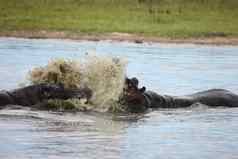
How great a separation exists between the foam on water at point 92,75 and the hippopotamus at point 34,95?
0.37 m

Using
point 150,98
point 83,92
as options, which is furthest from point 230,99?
point 83,92

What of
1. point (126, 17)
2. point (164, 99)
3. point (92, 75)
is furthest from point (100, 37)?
point (92, 75)

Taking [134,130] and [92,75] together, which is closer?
[134,130]

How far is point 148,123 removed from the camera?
1691 centimetres

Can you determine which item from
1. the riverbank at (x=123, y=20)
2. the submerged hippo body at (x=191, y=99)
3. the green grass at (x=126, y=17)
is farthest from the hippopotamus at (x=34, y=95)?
the green grass at (x=126, y=17)

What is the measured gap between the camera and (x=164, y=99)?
1923 cm

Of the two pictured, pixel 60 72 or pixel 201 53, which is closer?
pixel 60 72

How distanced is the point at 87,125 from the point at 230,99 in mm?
4467

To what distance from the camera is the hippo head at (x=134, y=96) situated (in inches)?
706

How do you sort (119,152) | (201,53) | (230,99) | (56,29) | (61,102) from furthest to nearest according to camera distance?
(56,29), (201,53), (230,99), (61,102), (119,152)

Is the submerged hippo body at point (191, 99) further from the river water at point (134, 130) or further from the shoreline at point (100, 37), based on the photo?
the shoreline at point (100, 37)

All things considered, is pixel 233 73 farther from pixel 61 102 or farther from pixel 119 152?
pixel 119 152

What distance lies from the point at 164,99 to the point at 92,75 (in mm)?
1554

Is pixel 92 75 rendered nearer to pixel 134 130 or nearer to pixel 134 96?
pixel 134 96
